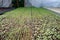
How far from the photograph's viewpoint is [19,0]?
1016cm

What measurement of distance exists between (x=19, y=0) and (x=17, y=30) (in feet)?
21.9

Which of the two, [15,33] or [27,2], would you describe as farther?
[27,2]

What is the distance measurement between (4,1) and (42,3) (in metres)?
2.73

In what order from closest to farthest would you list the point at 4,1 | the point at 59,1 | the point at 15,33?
the point at 15,33 → the point at 4,1 → the point at 59,1

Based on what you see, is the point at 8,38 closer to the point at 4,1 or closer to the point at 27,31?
the point at 27,31

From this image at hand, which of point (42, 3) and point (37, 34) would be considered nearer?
point (37, 34)

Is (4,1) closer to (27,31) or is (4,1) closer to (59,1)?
(59,1)

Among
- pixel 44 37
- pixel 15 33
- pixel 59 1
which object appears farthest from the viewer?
pixel 59 1

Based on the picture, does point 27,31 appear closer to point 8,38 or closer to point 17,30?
point 17,30

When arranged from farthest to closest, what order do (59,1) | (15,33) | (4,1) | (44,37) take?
(59,1)
(4,1)
(15,33)
(44,37)

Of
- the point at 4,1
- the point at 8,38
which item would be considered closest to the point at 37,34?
the point at 8,38

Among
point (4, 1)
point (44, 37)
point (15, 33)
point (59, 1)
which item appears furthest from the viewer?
point (59, 1)

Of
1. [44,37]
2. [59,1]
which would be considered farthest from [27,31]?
[59,1]

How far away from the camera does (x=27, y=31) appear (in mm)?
3678
